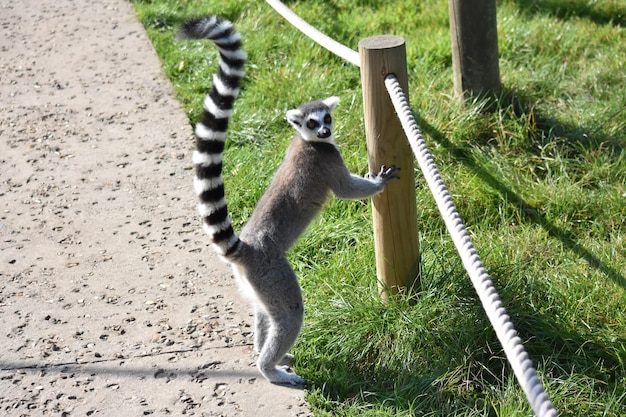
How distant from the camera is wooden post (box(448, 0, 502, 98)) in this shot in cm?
453

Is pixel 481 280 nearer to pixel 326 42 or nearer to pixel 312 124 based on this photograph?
pixel 312 124

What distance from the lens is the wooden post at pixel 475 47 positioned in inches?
178

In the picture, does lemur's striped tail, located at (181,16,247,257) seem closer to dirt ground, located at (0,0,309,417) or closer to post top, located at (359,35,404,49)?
post top, located at (359,35,404,49)

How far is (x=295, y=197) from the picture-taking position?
3.12m

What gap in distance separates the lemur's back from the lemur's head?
44 mm

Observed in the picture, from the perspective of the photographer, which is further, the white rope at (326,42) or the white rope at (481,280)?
the white rope at (326,42)

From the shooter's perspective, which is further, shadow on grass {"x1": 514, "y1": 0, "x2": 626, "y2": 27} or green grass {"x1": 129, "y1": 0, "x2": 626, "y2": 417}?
shadow on grass {"x1": 514, "y1": 0, "x2": 626, "y2": 27}

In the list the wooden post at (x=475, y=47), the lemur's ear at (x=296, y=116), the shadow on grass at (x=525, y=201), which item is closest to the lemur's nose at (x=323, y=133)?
the lemur's ear at (x=296, y=116)

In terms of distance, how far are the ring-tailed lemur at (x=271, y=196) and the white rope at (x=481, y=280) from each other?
0.35 m

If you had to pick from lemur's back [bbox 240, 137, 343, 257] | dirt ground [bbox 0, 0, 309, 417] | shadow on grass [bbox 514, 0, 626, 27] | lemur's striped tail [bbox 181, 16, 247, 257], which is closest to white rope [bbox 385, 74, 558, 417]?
lemur's back [bbox 240, 137, 343, 257]

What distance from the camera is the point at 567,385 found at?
2.93 meters

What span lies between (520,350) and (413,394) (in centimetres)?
114

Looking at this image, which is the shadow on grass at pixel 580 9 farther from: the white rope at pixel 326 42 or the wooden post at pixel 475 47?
the white rope at pixel 326 42

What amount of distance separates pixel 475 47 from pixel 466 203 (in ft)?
3.49
